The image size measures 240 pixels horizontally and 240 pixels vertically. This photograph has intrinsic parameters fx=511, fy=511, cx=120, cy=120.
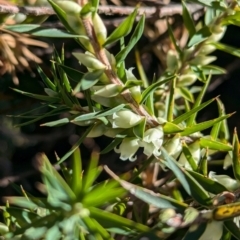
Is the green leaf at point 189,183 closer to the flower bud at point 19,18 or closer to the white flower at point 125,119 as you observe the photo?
the white flower at point 125,119

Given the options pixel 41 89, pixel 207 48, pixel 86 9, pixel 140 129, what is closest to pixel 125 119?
pixel 140 129

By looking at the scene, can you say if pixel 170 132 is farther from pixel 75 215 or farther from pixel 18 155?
pixel 18 155

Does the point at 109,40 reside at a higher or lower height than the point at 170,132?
higher

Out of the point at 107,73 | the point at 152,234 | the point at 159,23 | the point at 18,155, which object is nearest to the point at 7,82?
the point at 18,155

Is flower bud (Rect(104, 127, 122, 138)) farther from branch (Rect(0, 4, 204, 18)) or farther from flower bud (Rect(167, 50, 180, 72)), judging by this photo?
flower bud (Rect(167, 50, 180, 72))

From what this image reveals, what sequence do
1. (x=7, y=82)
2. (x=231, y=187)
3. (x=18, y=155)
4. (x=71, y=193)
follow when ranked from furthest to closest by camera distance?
(x=18, y=155)
(x=7, y=82)
(x=231, y=187)
(x=71, y=193)

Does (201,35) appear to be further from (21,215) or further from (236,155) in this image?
(21,215)
